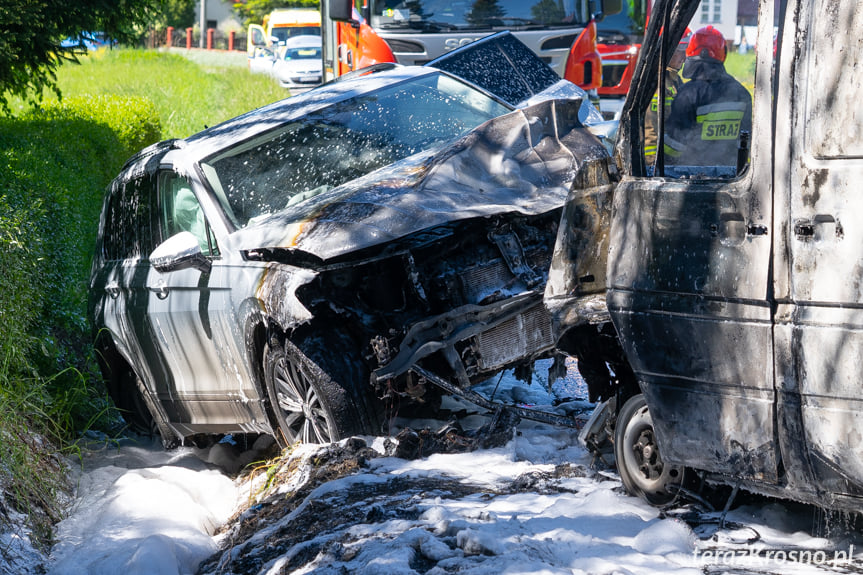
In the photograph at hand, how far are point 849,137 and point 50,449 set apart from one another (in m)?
4.72

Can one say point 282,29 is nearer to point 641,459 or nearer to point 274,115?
point 274,115

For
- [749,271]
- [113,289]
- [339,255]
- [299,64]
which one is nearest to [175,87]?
[299,64]

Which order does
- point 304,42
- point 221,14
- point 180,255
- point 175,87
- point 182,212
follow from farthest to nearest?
point 221,14 < point 304,42 < point 175,87 < point 182,212 < point 180,255

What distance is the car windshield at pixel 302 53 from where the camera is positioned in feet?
Answer: 100

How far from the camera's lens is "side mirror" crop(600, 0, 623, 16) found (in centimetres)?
1229

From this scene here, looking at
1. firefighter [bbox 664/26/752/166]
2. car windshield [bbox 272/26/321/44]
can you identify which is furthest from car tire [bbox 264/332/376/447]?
car windshield [bbox 272/26/321/44]

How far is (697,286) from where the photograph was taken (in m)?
3.48

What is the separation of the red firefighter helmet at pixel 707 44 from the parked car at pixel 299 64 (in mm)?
25508

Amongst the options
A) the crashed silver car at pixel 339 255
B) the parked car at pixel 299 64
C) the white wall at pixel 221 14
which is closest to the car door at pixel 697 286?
the crashed silver car at pixel 339 255

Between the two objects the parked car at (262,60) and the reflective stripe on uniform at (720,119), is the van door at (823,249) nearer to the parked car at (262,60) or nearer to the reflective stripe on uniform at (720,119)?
the reflective stripe on uniform at (720,119)

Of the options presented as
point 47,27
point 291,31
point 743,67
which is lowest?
point 743,67

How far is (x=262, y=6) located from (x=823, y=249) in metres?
51.4

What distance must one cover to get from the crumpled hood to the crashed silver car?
1 centimetres

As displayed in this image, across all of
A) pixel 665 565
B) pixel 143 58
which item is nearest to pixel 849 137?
pixel 665 565
